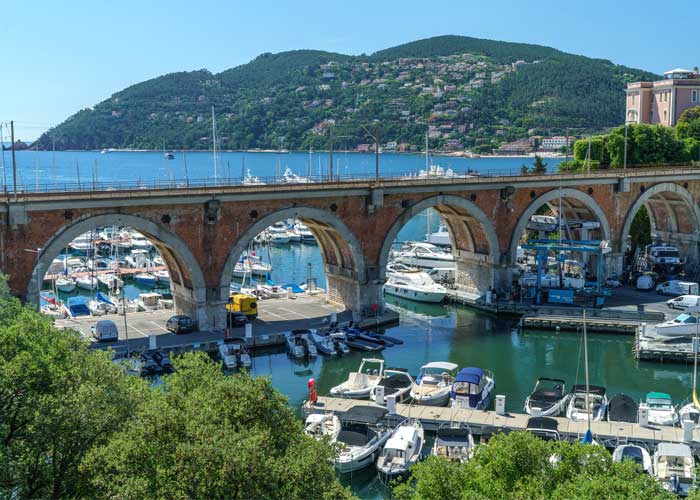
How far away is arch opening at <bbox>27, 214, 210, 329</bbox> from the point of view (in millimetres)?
38969

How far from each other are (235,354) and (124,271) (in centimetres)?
3148

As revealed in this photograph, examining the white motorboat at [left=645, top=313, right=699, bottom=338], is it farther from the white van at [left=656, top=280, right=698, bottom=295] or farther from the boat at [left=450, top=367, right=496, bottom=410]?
the boat at [left=450, top=367, right=496, bottom=410]

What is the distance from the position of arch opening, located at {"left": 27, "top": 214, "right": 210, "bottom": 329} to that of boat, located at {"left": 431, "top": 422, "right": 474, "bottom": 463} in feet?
59.7

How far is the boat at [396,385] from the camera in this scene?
34969 millimetres

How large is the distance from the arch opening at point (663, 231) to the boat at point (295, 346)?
28.7 meters

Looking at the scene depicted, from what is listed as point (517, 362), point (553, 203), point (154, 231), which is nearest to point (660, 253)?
point (553, 203)

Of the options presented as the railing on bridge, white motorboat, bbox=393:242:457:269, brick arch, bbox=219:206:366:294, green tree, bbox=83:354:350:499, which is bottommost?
white motorboat, bbox=393:242:457:269

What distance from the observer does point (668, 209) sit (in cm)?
6631

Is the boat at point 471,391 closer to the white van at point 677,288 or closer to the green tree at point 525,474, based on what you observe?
the green tree at point 525,474

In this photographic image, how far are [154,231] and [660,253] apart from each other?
40.3m

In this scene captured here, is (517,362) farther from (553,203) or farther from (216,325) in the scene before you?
(553,203)

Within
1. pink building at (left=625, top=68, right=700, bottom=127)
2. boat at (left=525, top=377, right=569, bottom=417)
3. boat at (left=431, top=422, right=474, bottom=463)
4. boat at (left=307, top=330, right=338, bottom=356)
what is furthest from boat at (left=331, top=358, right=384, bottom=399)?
pink building at (left=625, top=68, right=700, bottom=127)

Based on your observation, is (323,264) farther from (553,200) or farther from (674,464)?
(674,464)

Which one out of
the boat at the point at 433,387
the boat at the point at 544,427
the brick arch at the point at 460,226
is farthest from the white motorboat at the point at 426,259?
the boat at the point at 544,427
